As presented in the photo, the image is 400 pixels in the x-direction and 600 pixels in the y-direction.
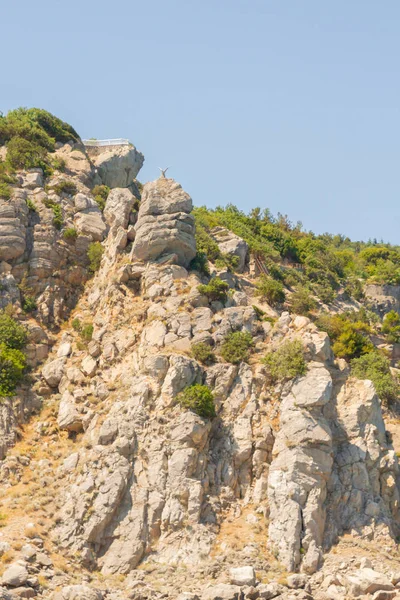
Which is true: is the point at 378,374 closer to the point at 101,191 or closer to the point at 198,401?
the point at 198,401

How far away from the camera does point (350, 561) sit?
3450 centimetres

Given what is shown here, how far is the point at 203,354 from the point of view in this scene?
4200cm

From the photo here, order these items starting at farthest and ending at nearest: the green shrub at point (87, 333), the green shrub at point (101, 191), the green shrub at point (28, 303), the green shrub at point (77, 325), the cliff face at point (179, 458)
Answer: the green shrub at point (101, 191)
the green shrub at point (28, 303)
the green shrub at point (77, 325)
the green shrub at point (87, 333)
the cliff face at point (179, 458)

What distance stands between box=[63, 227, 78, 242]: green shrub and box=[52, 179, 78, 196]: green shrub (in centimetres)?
438

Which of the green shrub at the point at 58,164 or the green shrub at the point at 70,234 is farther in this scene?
the green shrub at the point at 58,164

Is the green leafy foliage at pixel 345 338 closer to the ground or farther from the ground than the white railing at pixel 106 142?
closer to the ground

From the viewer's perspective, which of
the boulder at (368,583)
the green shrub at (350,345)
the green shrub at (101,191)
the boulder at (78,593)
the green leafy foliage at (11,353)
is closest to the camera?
the boulder at (78,593)

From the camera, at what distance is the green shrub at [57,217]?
2116 inches

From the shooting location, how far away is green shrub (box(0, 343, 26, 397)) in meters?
43.9

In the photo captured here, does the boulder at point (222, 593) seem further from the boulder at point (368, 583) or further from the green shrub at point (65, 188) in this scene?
the green shrub at point (65, 188)

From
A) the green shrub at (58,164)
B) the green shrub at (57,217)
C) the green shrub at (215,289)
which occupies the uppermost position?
the green shrub at (58,164)

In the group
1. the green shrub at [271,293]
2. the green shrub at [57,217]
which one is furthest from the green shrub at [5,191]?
the green shrub at [271,293]

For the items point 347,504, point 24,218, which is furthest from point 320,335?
point 24,218

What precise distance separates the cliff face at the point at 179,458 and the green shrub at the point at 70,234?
555 cm
